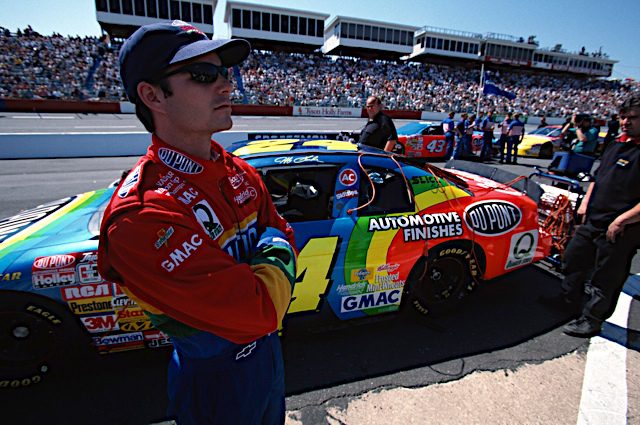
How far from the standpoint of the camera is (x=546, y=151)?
13.2 meters

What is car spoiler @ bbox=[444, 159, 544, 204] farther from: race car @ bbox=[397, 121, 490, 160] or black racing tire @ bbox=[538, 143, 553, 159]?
black racing tire @ bbox=[538, 143, 553, 159]

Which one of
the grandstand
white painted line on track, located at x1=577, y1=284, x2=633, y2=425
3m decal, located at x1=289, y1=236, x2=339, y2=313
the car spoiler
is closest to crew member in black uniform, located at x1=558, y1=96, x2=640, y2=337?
white painted line on track, located at x1=577, y1=284, x2=633, y2=425

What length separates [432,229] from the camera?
2.91 m

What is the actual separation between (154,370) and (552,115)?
1946 inches

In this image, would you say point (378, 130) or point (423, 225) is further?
point (378, 130)

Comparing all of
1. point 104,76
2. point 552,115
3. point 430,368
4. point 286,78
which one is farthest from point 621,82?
point 430,368

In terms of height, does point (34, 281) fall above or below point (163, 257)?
below

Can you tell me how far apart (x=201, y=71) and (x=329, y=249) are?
1759 mm

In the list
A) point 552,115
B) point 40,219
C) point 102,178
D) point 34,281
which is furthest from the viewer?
point 552,115

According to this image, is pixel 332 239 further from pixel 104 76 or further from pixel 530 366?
pixel 104 76

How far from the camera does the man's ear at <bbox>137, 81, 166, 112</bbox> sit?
103cm

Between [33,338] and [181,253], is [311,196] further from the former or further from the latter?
[33,338]

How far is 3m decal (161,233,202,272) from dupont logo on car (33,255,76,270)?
170cm

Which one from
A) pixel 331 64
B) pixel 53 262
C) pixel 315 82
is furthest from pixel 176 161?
pixel 331 64
